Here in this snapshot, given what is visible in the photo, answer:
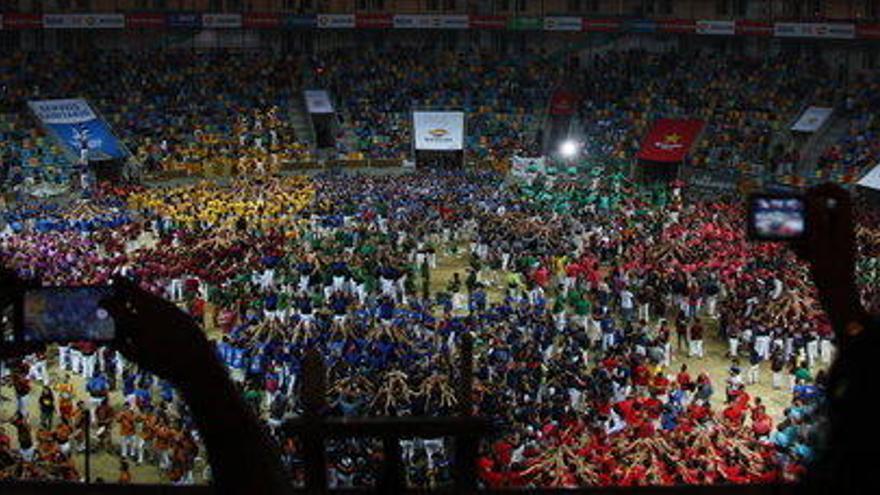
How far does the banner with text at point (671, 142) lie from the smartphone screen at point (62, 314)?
4581 cm

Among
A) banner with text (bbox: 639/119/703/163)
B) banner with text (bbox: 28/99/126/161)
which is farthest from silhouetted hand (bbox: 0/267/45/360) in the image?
banner with text (bbox: 639/119/703/163)

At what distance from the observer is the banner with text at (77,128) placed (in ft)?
151

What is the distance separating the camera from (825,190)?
11.5 feet

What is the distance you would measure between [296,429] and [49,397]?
15153 millimetres

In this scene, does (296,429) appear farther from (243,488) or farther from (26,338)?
(26,338)

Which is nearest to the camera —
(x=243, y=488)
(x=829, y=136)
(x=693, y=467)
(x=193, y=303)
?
(x=243, y=488)

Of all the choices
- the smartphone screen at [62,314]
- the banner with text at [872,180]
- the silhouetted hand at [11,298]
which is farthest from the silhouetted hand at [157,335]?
the banner with text at [872,180]

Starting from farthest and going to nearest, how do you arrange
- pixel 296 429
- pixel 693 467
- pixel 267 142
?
1. pixel 267 142
2. pixel 693 467
3. pixel 296 429

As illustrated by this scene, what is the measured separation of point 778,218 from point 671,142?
46.2 m

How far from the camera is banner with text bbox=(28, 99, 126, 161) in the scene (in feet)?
151

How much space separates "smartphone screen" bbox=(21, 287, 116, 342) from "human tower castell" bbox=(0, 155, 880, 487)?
8.09 ft

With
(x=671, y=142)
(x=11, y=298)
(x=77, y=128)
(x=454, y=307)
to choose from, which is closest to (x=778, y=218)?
(x=11, y=298)

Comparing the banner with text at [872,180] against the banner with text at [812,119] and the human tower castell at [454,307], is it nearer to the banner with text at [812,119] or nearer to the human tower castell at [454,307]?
the human tower castell at [454,307]

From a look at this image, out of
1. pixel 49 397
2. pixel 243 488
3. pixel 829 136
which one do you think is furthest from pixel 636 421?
pixel 829 136
